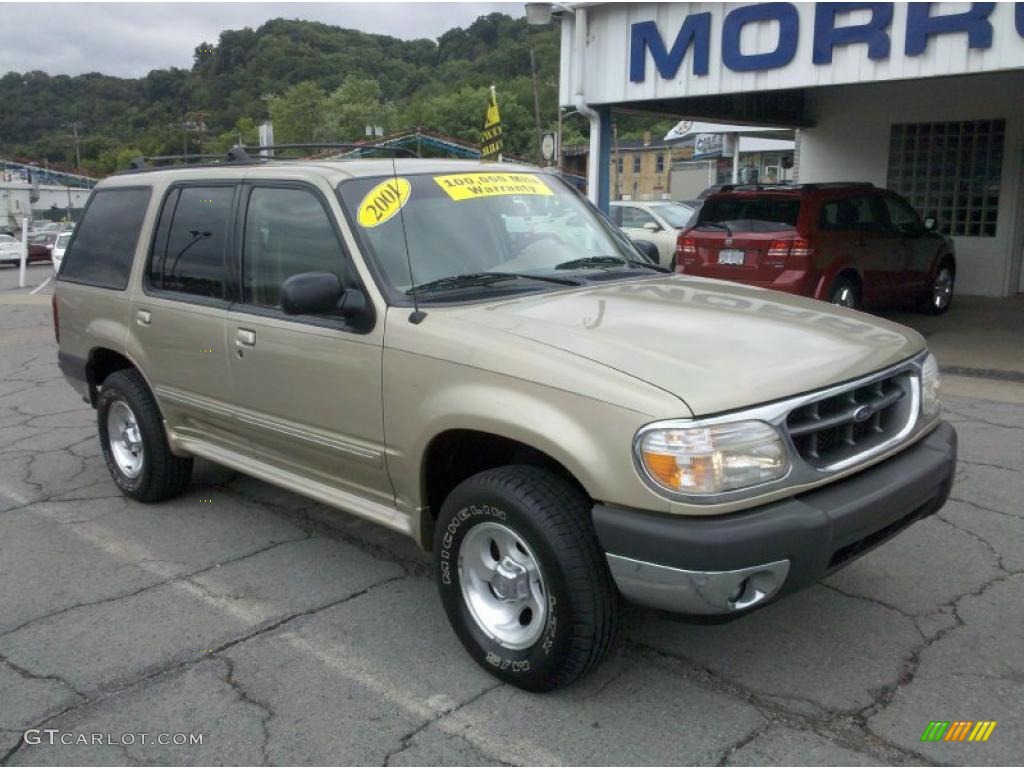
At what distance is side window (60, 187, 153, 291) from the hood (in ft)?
8.49

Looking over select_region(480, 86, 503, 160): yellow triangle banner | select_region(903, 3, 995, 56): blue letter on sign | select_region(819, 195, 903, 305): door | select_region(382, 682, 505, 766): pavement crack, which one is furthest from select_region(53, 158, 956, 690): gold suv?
select_region(480, 86, 503, 160): yellow triangle banner

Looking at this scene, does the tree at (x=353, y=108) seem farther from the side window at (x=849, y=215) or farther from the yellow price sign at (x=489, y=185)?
the yellow price sign at (x=489, y=185)

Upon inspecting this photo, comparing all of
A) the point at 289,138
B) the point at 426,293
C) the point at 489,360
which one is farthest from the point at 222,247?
the point at 289,138

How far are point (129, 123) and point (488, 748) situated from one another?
124 m

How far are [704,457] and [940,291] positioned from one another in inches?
417

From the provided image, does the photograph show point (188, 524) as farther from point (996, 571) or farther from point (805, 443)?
point (996, 571)

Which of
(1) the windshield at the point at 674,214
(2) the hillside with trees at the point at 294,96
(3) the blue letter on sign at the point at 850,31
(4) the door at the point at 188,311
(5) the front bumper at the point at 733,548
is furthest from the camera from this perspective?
(2) the hillside with trees at the point at 294,96

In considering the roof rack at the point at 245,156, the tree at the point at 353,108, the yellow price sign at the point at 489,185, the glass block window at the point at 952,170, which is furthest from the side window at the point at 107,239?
the tree at the point at 353,108

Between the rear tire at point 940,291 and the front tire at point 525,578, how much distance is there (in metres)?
10.1

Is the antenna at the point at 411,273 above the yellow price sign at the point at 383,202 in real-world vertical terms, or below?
below

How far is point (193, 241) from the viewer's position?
4.70 meters

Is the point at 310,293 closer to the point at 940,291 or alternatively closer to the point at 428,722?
the point at 428,722

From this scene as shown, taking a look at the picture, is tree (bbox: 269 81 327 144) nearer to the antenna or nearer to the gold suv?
the gold suv

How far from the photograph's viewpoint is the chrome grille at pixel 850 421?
296 centimetres
